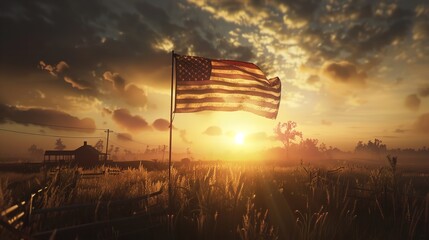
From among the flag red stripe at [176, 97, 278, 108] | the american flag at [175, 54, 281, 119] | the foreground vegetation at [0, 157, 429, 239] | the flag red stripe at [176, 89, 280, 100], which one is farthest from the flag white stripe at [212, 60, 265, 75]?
the foreground vegetation at [0, 157, 429, 239]

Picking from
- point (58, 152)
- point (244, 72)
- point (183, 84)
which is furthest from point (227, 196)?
point (58, 152)

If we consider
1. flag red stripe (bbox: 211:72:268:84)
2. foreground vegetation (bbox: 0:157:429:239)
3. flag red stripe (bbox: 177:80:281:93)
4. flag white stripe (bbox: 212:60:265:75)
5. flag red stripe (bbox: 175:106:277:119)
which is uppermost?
flag white stripe (bbox: 212:60:265:75)

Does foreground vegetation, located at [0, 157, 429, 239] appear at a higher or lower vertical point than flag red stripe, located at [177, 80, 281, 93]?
lower

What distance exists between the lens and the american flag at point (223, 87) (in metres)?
9.14

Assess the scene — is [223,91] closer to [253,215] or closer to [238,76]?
[238,76]

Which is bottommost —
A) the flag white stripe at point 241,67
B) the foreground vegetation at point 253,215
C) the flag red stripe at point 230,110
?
the foreground vegetation at point 253,215

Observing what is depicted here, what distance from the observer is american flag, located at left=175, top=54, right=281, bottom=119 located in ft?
30.0

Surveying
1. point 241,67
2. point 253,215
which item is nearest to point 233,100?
point 241,67

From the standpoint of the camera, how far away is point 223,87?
983 centimetres

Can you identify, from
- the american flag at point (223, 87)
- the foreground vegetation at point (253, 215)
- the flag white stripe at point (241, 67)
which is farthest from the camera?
the flag white stripe at point (241, 67)

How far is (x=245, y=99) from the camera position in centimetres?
1041

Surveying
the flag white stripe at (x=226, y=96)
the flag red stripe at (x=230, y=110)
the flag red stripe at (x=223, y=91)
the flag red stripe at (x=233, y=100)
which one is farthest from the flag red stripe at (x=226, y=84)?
the flag red stripe at (x=230, y=110)

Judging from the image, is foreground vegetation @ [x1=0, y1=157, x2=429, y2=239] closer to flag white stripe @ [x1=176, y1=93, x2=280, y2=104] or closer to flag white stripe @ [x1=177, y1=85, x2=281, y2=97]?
flag white stripe @ [x1=176, y1=93, x2=280, y2=104]

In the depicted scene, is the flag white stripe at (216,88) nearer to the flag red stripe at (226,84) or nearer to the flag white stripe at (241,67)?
the flag red stripe at (226,84)
